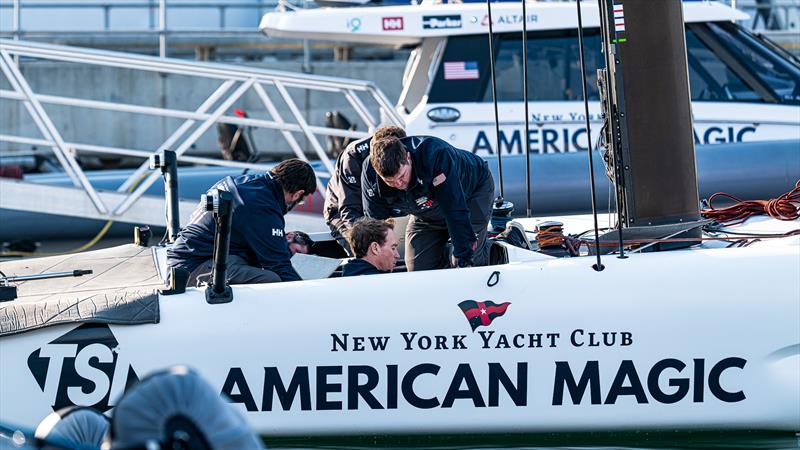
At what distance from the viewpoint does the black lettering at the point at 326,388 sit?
15.2ft

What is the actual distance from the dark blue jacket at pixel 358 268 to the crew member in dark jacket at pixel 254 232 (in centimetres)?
27

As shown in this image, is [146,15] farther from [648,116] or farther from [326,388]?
[326,388]

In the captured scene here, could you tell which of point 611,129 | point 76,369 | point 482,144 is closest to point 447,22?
point 482,144

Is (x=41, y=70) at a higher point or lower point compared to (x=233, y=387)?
higher

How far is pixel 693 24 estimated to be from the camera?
10.3 m

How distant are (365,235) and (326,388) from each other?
79 centimetres

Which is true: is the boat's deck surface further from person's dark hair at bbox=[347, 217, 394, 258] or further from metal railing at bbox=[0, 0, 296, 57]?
metal railing at bbox=[0, 0, 296, 57]

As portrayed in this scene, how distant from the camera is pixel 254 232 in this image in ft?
16.9

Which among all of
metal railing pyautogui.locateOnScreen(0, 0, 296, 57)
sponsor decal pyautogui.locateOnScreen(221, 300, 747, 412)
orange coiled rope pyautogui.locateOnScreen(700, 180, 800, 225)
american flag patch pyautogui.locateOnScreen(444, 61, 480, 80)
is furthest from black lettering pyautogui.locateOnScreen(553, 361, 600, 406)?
metal railing pyautogui.locateOnScreen(0, 0, 296, 57)

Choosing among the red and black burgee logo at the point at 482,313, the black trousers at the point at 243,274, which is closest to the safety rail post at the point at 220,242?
the black trousers at the point at 243,274

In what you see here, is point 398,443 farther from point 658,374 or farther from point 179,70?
point 179,70

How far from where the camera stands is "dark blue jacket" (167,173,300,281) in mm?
5141

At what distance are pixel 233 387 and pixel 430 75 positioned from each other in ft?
20.4

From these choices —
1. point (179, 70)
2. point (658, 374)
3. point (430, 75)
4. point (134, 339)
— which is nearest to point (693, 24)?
point (430, 75)
